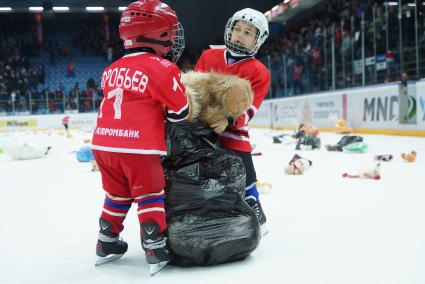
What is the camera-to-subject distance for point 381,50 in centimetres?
893

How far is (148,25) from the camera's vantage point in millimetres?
1742

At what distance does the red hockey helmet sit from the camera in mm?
1743

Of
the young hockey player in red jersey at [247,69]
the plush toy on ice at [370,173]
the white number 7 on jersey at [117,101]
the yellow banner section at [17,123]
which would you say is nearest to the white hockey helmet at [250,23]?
Answer: the young hockey player in red jersey at [247,69]

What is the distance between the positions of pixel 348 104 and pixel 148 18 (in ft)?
27.8

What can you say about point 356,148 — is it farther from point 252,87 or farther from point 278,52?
point 278,52

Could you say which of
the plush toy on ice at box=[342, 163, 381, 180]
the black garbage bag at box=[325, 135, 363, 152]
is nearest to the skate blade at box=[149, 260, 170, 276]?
the plush toy on ice at box=[342, 163, 381, 180]

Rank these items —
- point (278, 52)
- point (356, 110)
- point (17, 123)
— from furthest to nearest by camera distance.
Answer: point (17, 123) → point (278, 52) → point (356, 110)

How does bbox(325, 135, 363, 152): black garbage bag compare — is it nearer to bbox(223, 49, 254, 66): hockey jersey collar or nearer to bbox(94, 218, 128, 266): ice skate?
bbox(223, 49, 254, 66): hockey jersey collar

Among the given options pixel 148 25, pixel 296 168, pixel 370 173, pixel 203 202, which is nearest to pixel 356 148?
pixel 296 168

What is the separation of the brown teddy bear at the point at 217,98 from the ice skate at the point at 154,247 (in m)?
0.49

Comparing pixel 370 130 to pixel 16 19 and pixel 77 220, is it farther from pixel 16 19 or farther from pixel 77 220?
pixel 16 19

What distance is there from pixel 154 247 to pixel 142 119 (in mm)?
496

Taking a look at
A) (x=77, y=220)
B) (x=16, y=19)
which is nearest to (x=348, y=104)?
(x=77, y=220)

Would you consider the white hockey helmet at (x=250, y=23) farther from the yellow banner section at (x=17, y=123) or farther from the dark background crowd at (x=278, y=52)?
the yellow banner section at (x=17, y=123)
